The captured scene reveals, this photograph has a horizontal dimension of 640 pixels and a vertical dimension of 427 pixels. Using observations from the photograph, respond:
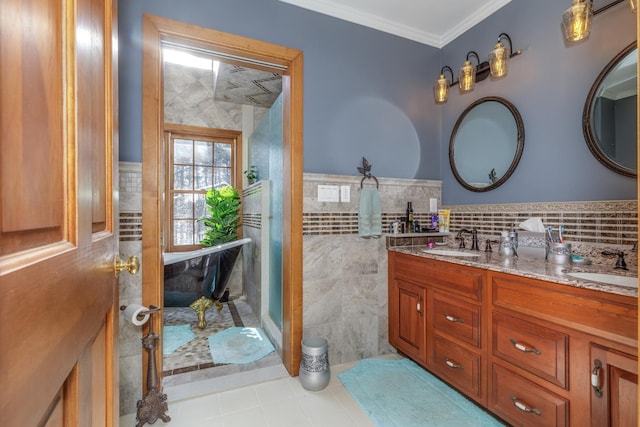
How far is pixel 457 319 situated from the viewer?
1.78 meters

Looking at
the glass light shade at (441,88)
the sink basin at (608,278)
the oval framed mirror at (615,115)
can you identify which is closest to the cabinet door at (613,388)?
the sink basin at (608,278)

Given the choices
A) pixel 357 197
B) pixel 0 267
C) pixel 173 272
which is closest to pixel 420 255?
pixel 357 197

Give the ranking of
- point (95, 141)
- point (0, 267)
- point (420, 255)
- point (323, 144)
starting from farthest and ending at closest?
point (323, 144)
point (420, 255)
point (95, 141)
point (0, 267)

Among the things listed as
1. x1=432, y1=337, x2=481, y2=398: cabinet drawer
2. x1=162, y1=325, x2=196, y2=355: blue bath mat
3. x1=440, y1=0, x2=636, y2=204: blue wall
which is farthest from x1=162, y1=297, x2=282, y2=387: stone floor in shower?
x1=440, y1=0, x2=636, y2=204: blue wall

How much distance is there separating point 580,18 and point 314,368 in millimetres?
2525

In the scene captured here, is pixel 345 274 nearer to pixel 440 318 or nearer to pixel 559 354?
pixel 440 318

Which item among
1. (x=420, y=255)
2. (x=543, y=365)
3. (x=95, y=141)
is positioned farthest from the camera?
(x=420, y=255)

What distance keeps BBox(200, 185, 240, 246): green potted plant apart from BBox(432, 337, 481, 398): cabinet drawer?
9.35ft

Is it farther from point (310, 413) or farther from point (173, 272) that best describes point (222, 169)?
point (310, 413)

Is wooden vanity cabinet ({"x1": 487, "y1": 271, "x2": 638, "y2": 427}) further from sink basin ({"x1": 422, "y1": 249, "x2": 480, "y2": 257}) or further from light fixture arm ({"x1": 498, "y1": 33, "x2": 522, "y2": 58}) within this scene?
light fixture arm ({"x1": 498, "y1": 33, "x2": 522, "y2": 58})

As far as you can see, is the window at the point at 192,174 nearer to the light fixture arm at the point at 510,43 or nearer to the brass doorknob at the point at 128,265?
the light fixture arm at the point at 510,43

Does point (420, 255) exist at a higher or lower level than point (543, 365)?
higher

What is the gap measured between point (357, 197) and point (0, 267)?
214cm

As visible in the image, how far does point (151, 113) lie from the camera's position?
5.76 ft
